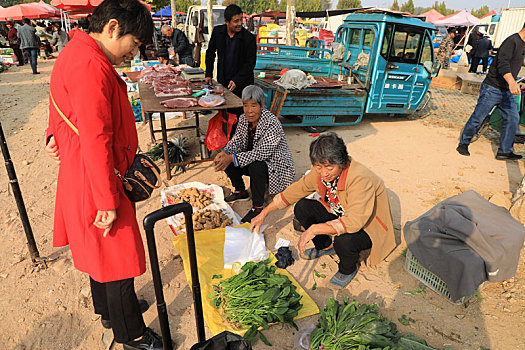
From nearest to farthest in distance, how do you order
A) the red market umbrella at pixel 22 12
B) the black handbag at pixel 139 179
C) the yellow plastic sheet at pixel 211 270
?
the black handbag at pixel 139 179 → the yellow plastic sheet at pixel 211 270 → the red market umbrella at pixel 22 12

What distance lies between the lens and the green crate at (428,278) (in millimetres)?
2687

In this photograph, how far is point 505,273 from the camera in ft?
8.43

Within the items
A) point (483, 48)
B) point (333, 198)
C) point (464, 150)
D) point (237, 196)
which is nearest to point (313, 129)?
point (464, 150)

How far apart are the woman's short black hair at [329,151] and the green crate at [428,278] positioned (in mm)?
1243

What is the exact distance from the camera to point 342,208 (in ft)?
9.33

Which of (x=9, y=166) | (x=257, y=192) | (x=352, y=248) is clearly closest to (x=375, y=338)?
(x=352, y=248)

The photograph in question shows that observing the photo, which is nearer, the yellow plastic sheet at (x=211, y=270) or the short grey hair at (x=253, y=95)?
the yellow plastic sheet at (x=211, y=270)

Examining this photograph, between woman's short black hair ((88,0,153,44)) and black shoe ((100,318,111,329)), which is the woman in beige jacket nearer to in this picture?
black shoe ((100,318,111,329))

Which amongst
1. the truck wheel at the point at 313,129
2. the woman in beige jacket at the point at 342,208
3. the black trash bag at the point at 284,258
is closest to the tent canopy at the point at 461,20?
the truck wheel at the point at 313,129

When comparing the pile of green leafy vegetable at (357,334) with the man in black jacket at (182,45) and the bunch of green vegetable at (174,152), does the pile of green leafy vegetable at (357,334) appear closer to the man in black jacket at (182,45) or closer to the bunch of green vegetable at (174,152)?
the bunch of green vegetable at (174,152)

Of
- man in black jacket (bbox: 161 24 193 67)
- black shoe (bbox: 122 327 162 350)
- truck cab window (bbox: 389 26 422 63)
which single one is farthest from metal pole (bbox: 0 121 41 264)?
man in black jacket (bbox: 161 24 193 67)

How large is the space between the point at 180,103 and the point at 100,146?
2828mm

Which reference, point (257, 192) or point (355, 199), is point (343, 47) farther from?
point (355, 199)

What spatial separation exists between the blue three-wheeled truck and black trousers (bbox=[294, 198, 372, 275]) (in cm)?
337
